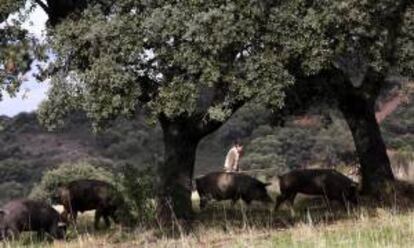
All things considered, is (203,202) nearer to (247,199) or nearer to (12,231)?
(247,199)

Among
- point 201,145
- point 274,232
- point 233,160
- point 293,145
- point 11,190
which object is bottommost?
point 274,232

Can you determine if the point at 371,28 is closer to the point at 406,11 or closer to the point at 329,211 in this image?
the point at 406,11

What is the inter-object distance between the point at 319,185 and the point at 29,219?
8.74 m

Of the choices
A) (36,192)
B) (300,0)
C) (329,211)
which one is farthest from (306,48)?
(36,192)

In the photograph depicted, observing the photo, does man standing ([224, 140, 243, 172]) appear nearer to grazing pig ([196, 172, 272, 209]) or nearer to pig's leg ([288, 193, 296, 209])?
grazing pig ([196, 172, 272, 209])

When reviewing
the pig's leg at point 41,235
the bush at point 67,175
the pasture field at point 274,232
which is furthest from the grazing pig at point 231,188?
the bush at point 67,175

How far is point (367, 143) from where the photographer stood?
22828 mm

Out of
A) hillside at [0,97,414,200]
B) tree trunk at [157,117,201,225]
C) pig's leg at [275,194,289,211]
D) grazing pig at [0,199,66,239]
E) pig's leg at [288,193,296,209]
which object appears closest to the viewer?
grazing pig at [0,199,66,239]

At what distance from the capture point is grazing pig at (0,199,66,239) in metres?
17.5

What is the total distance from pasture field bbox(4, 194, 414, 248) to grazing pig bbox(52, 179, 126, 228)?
1.85 feet

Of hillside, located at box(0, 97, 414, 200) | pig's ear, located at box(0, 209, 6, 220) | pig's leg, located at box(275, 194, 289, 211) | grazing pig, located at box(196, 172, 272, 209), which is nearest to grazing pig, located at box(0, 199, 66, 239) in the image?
pig's ear, located at box(0, 209, 6, 220)

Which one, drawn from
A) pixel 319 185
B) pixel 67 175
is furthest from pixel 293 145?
pixel 319 185

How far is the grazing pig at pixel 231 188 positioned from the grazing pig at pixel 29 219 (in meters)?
6.03

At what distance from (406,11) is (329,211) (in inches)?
277
